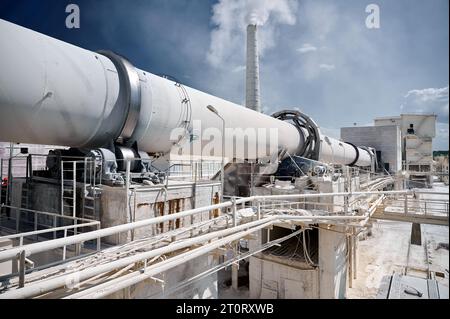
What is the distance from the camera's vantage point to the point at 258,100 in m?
21.8

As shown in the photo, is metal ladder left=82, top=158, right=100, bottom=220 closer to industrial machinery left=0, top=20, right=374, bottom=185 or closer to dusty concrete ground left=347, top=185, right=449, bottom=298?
industrial machinery left=0, top=20, right=374, bottom=185

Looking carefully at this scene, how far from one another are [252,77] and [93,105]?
58.2 feet

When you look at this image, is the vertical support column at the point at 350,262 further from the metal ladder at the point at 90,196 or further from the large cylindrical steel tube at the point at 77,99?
the metal ladder at the point at 90,196

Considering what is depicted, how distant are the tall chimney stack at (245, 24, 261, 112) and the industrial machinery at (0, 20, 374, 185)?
13252mm

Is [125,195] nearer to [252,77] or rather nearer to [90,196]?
[90,196]

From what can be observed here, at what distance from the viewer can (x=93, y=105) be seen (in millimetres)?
5410

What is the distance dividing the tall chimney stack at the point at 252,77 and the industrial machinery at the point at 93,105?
13.3 m

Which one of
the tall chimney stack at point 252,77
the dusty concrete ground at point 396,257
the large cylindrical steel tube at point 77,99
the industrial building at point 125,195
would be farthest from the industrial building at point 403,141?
the large cylindrical steel tube at point 77,99

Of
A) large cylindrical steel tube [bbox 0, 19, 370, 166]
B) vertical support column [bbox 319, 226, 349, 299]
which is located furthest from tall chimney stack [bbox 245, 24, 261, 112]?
large cylindrical steel tube [bbox 0, 19, 370, 166]

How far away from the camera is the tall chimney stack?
70.8 feet

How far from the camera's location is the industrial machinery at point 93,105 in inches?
176

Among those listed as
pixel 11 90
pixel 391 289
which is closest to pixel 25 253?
pixel 11 90
